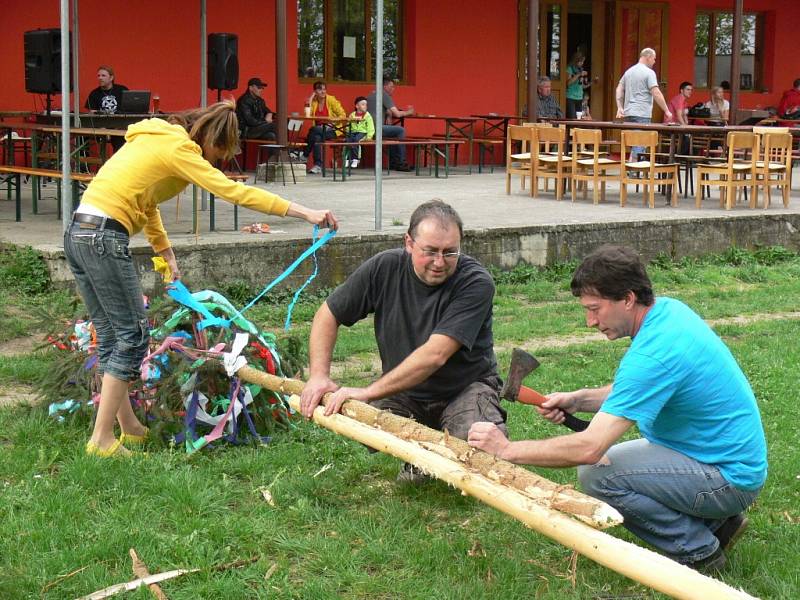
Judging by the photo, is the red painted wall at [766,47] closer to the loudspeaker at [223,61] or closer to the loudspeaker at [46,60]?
the loudspeaker at [223,61]

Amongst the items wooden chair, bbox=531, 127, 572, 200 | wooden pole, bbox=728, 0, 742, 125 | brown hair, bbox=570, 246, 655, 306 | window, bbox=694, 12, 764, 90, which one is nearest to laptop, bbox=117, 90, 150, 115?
wooden chair, bbox=531, 127, 572, 200

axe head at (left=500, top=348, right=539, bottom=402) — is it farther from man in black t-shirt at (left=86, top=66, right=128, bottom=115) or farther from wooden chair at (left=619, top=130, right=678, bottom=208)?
man in black t-shirt at (left=86, top=66, right=128, bottom=115)

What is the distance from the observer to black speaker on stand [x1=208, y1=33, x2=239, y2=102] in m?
14.3

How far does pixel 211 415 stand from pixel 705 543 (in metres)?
2.41

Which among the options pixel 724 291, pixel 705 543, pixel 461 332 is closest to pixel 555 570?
pixel 705 543

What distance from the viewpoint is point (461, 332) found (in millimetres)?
4441

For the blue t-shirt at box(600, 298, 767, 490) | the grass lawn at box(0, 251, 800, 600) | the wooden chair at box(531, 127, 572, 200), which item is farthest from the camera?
the wooden chair at box(531, 127, 572, 200)

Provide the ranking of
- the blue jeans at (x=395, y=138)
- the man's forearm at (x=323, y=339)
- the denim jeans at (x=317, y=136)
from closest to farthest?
the man's forearm at (x=323, y=339) → the denim jeans at (x=317, y=136) → the blue jeans at (x=395, y=138)

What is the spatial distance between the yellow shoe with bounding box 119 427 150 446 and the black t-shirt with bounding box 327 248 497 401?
3.93 ft

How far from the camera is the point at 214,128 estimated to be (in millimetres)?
5051

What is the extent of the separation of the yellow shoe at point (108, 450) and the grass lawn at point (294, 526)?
0.05 m

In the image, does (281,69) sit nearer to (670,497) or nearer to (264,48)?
(264,48)

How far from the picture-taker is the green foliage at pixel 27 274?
328 inches

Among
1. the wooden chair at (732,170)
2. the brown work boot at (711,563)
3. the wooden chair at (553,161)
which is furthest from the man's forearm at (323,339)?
the wooden chair at (553,161)
